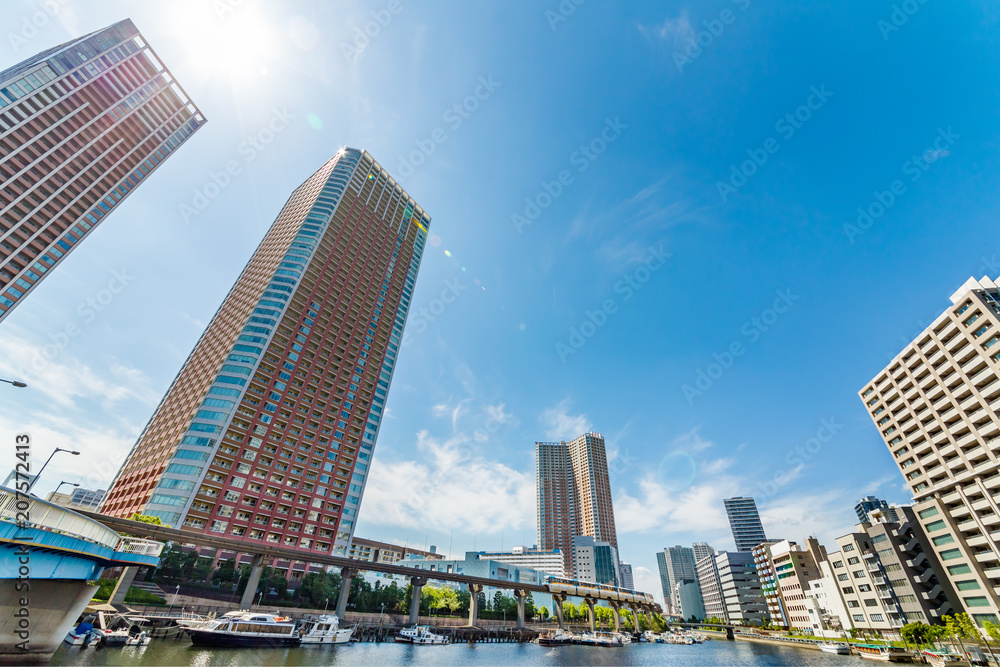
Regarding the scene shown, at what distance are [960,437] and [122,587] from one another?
428 ft

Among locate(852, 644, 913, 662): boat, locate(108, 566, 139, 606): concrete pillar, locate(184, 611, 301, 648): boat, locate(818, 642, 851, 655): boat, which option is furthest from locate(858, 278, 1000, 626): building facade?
locate(108, 566, 139, 606): concrete pillar

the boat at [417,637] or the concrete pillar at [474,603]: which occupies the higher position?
the concrete pillar at [474,603]

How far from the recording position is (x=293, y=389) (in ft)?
305

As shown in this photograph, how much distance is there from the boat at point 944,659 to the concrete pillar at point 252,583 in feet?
285

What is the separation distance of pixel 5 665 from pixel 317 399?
78364 millimetres

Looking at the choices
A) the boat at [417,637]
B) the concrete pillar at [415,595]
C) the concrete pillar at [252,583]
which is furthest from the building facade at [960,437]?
the concrete pillar at [252,583]

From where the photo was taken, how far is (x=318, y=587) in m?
73.7

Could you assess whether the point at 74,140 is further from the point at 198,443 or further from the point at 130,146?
the point at 198,443

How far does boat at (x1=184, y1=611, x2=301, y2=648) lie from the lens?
39.6 metres

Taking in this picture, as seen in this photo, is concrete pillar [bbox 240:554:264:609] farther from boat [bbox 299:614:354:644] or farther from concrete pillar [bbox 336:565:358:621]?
concrete pillar [bbox 336:565:358:621]

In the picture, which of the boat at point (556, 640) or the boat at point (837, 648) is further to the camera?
the boat at point (556, 640)

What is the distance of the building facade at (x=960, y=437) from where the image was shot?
63.8 metres

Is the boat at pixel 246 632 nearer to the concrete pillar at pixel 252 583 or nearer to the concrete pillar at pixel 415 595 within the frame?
the concrete pillar at pixel 252 583

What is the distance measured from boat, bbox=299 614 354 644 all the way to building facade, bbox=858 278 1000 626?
95539 mm
